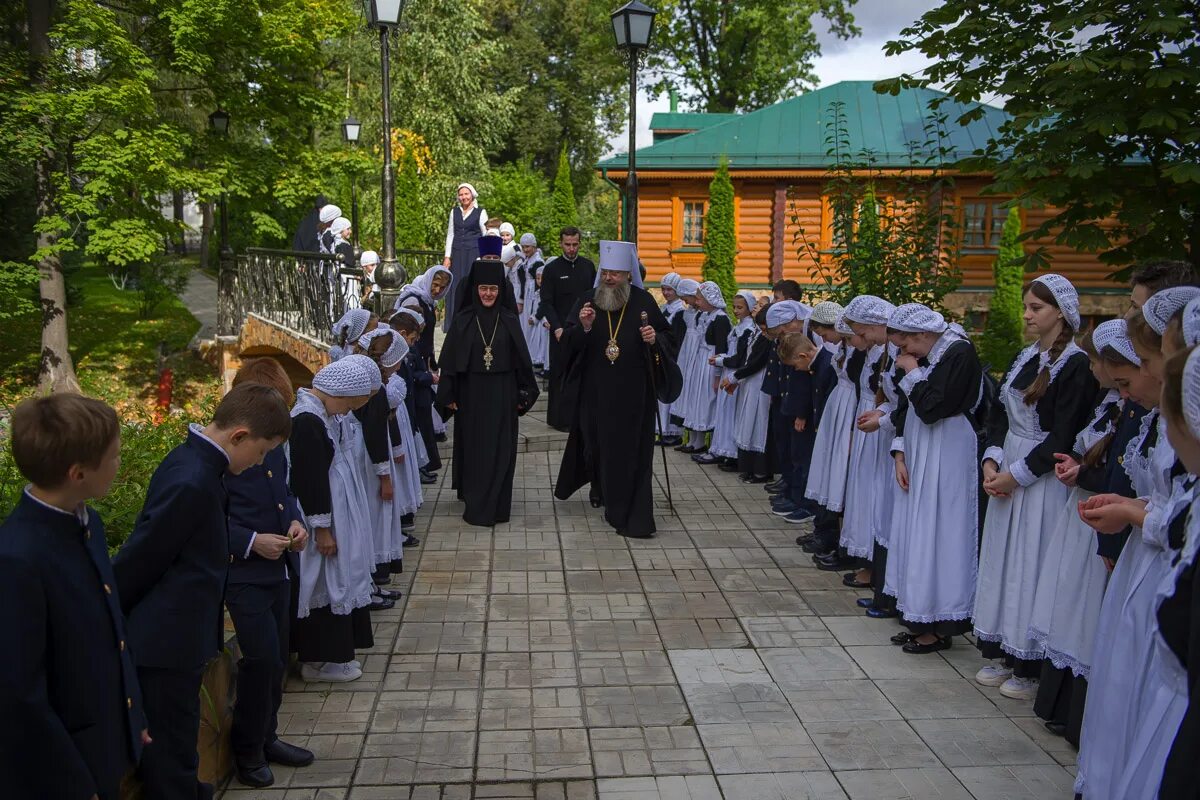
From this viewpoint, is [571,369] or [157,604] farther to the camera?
[571,369]

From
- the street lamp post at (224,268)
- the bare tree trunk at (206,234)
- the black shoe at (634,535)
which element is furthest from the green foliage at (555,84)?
the black shoe at (634,535)

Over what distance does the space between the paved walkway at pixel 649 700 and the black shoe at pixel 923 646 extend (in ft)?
0.24

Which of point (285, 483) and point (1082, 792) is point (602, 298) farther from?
point (1082, 792)

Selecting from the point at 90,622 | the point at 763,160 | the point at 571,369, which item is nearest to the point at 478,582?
the point at 571,369

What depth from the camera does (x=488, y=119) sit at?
3534 cm

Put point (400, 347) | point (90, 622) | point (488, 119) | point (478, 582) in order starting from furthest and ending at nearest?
1. point (488, 119)
2. point (478, 582)
3. point (400, 347)
4. point (90, 622)

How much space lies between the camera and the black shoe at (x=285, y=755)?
181 inches

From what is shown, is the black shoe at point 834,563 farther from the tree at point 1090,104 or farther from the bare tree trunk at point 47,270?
the bare tree trunk at point 47,270

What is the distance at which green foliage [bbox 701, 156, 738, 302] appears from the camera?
2606 cm

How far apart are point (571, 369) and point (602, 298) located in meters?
0.73

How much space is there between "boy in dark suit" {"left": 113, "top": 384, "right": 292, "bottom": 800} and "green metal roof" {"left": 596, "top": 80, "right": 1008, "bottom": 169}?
2372 centimetres

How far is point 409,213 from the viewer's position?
30.8m

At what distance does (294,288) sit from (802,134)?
55.2 ft

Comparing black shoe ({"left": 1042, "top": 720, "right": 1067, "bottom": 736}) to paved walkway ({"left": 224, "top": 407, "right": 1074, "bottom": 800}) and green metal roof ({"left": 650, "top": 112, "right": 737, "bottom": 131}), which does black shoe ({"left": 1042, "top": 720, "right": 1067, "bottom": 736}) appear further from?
green metal roof ({"left": 650, "top": 112, "right": 737, "bottom": 131})
